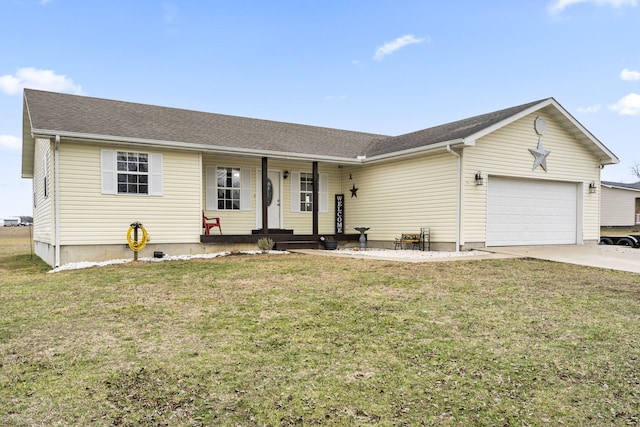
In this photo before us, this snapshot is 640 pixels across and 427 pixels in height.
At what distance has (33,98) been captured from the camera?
40.0 ft

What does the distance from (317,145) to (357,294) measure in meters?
9.57

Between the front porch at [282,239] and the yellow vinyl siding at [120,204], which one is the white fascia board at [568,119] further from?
the yellow vinyl siding at [120,204]

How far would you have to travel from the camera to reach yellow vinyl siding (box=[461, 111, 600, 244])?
12.0 meters

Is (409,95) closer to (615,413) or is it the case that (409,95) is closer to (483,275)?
(483,275)

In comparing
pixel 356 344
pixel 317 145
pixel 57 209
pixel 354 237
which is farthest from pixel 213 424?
pixel 317 145

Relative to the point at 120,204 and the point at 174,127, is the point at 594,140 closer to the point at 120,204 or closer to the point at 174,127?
the point at 174,127

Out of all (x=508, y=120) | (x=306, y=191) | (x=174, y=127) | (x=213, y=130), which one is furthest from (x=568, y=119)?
(x=174, y=127)

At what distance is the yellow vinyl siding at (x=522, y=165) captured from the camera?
39.4 ft

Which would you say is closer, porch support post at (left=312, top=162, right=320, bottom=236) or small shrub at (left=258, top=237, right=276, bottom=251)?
small shrub at (left=258, top=237, right=276, bottom=251)

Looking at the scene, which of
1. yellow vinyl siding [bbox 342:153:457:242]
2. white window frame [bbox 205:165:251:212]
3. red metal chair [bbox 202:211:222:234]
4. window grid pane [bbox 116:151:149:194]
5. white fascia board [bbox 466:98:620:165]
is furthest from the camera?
white window frame [bbox 205:165:251:212]

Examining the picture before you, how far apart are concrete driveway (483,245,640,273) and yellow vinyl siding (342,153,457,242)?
1.70 metres

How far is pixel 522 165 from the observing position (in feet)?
42.4

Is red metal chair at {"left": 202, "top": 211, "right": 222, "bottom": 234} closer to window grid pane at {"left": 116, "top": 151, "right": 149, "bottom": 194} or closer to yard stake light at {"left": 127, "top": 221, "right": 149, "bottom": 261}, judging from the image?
window grid pane at {"left": 116, "top": 151, "right": 149, "bottom": 194}

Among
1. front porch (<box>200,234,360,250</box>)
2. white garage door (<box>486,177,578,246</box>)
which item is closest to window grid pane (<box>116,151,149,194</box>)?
front porch (<box>200,234,360,250</box>)
